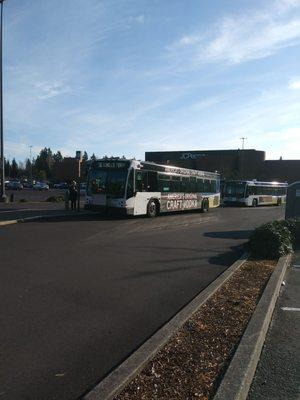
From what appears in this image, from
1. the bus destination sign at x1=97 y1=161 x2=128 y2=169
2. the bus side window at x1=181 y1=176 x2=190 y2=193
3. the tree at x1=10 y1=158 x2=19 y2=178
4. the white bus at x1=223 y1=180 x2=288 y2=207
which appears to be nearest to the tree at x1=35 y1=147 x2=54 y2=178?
the tree at x1=10 y1=158 x2=19 y2=178

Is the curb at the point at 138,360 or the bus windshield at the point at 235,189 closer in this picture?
the curb at the point at 138,360

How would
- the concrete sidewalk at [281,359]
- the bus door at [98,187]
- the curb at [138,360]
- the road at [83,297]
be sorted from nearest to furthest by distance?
the curb at [138,360], the concrete sidewalk at [281,359], the road at [83,297], the bus door at [98,187]

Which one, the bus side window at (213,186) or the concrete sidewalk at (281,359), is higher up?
the bus side window at (213,186)

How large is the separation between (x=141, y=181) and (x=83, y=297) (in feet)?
55.6

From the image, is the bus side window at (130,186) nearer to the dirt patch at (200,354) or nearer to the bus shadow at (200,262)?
the bus shadow at (200,262)

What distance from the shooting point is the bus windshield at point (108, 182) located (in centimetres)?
2358

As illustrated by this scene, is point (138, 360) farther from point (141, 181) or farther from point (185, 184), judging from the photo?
point (185, 184)

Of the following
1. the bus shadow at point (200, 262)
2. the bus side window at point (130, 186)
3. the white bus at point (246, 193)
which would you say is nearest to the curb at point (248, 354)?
the bus shadow at point (200, 262)

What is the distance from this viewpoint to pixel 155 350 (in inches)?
203

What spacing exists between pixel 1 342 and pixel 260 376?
2.76 metres

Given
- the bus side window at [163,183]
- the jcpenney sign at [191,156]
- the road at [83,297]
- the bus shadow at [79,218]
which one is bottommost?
the bus shadow at [79,218]

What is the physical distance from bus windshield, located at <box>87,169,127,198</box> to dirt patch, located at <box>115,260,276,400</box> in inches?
621

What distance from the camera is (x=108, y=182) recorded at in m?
23.9

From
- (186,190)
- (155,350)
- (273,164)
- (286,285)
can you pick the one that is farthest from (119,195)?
(273,164)
